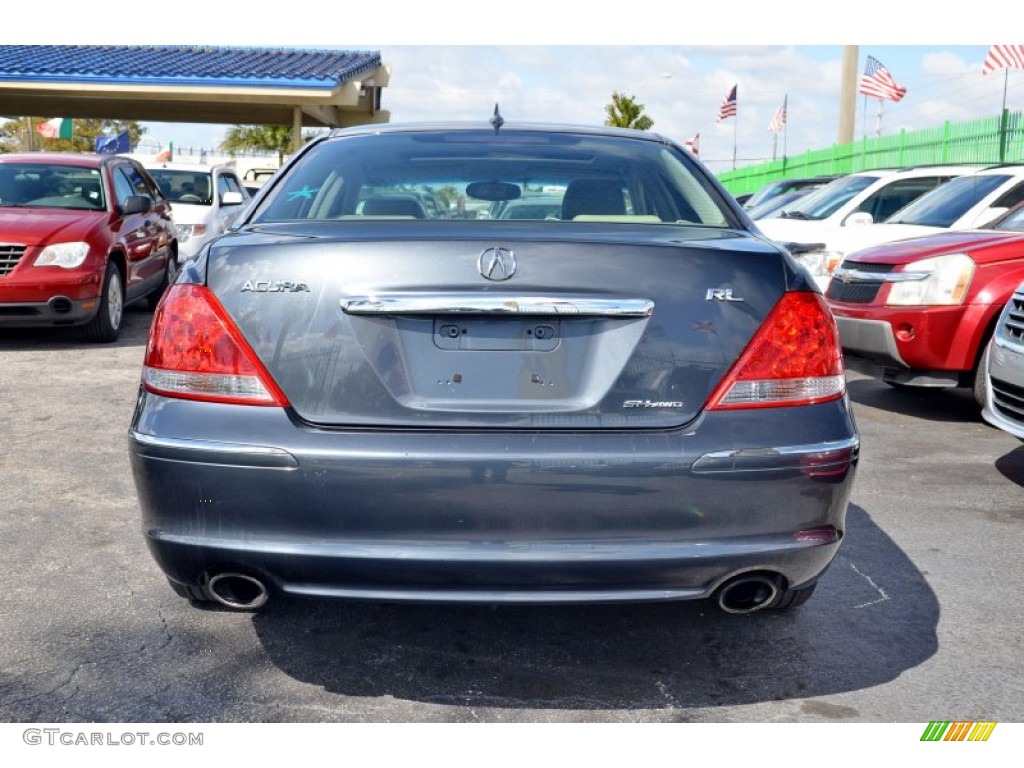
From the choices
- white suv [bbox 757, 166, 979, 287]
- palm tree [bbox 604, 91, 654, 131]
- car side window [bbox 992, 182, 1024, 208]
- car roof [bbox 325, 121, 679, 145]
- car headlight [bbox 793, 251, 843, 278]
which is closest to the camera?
car roof [bbox 325, 121, 679, 145]

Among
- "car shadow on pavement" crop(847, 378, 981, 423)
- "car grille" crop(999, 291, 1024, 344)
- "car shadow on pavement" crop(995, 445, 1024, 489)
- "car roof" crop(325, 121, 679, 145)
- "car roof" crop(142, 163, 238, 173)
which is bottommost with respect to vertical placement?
"car shadow on pavement" crop(847, 378, 981, 423)

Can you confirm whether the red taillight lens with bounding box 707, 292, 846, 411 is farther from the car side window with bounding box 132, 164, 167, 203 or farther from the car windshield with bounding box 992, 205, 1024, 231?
the car side window with bounding box 132, 164, 167, 203

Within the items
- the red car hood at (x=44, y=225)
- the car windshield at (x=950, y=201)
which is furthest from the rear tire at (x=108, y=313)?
the car windshield at (x=950, y=201)

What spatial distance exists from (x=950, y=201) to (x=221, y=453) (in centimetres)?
856

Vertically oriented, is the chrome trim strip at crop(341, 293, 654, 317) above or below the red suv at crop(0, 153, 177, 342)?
above

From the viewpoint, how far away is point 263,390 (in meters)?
2.85

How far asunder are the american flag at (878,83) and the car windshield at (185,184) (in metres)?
15.5

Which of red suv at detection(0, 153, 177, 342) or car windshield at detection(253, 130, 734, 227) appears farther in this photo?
red suv at detection(0, 153, 177, 342)

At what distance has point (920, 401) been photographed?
26.5 feet

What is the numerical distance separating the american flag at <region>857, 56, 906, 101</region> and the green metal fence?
1.46 metres

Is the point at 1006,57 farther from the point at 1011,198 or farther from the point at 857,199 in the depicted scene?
the point at 1011,198

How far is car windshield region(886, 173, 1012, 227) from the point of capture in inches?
377

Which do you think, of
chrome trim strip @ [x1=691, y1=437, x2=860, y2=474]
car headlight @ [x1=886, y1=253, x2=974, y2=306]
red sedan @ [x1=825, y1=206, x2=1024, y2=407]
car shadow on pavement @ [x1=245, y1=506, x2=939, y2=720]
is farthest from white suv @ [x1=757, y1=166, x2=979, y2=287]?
chrome trim strip @ [x1=691, y1=437, x2=860, y2=474]
